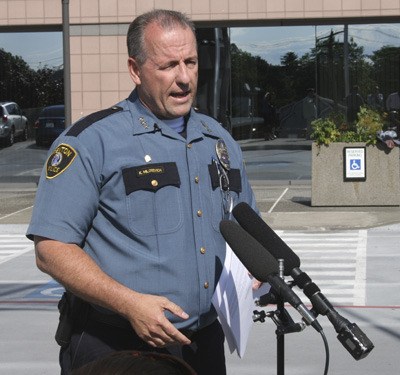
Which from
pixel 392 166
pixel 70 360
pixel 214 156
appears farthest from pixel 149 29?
pixel 392 166

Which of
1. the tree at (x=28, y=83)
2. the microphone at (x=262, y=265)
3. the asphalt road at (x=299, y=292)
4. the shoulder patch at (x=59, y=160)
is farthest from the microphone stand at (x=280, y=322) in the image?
the tree at (x=28, y=83)

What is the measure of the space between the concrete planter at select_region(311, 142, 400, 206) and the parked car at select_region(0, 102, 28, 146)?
29.5 ft

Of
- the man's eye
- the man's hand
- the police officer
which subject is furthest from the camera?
the man's eye

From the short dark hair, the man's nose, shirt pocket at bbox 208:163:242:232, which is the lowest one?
shirt pocket at bbox 208:163:242:232

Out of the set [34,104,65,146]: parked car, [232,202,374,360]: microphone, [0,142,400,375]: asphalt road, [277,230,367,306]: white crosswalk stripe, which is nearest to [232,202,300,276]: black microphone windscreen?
[232,202,374,360]: microphone

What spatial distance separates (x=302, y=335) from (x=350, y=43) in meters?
15.7

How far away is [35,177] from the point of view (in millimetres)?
24422

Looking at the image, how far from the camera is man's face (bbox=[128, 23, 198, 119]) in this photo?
3.42m

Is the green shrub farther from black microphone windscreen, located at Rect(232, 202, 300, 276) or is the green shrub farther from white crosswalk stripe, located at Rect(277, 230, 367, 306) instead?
black microphone windscreen, located at Rect(232, 202, 300, 276)

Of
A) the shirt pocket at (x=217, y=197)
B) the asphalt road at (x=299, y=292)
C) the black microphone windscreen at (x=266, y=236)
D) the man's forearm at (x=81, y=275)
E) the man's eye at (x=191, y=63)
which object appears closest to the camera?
the black microphone windscreen at (x=266, y=236)

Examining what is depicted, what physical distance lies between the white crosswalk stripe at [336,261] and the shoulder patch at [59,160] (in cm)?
704

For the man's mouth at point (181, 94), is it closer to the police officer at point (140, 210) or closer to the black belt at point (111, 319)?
the police officer at point (140, 210)

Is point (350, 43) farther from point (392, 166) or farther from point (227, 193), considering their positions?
point (227, 193)

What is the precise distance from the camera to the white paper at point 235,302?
3.40 metres
